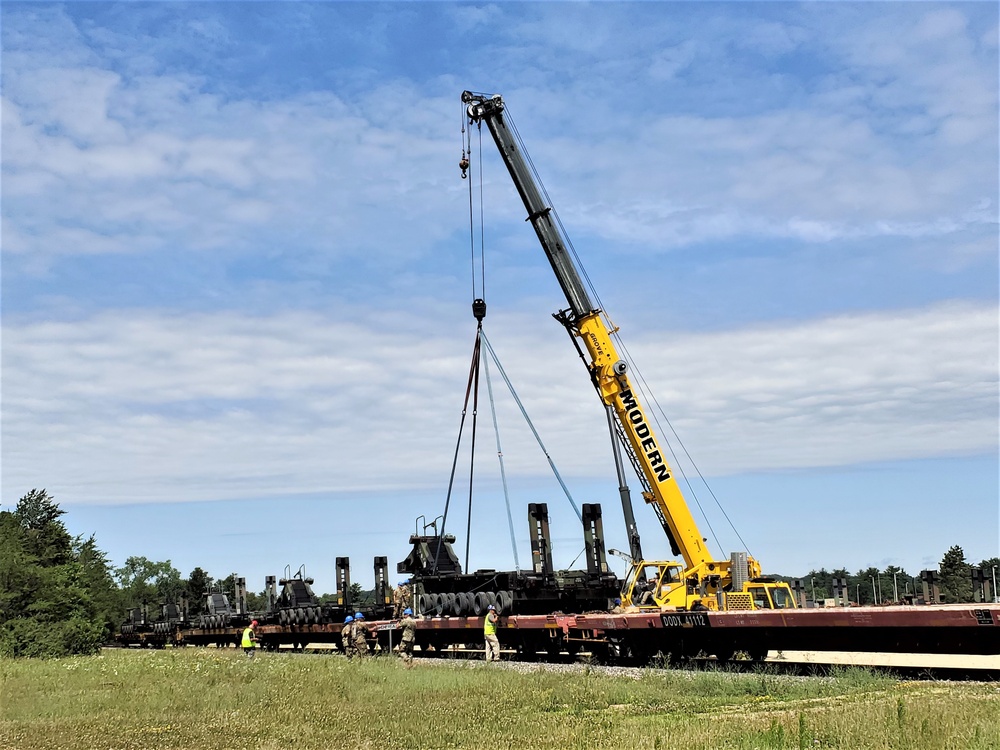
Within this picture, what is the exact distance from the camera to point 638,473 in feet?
84.5

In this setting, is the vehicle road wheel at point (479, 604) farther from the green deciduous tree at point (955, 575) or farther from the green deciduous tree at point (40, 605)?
the green deciduous tree at point (955, 575)

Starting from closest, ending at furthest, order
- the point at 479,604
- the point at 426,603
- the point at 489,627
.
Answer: the point at 489,627 < the point at 479,604 < the point at 426,603

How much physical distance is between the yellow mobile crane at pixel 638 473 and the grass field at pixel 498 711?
15.5 ft

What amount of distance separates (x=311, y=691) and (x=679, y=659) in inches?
308

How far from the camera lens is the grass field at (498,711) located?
1213cm

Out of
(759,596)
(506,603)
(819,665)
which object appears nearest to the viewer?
(819,665)

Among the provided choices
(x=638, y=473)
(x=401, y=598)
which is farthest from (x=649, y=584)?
(x=401, y=598)

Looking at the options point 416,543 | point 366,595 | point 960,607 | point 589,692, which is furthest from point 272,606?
point 960,607

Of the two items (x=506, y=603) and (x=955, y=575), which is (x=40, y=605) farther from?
(x=955, y=575)

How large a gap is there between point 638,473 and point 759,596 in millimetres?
4105

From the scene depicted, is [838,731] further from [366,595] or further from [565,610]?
[366,595]

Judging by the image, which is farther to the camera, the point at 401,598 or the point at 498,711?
the point at 401,598

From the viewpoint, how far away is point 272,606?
42.8 m

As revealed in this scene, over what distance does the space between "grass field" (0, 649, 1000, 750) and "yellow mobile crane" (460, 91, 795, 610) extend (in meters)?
4.74
